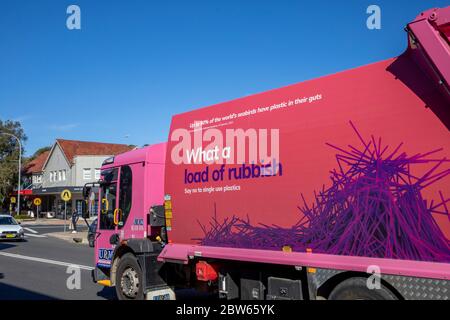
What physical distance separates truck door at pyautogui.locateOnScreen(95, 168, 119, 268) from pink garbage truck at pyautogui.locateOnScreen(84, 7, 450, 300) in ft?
3.00

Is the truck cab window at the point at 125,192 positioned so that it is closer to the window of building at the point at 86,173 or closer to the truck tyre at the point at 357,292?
the truck tyre at the point at 357,292

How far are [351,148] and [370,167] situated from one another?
0.96ft

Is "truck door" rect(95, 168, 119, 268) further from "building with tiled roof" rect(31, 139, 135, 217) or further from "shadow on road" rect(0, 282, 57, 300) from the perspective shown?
"building with tiled roof" rect(31, 139, 135, 217)

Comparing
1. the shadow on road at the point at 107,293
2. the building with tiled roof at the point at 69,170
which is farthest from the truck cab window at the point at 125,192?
the building with tiled roof at the point at 69,170

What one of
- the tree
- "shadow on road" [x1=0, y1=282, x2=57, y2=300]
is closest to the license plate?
"shadow on road" [x1=0, y1=282, x2=57, y2=300]

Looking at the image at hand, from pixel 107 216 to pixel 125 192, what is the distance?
0.79m

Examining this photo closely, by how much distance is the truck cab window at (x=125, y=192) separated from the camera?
7684mm

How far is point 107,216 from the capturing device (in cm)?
825

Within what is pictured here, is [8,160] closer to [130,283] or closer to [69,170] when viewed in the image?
[69,170]

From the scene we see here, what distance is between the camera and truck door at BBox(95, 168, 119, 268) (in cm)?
803

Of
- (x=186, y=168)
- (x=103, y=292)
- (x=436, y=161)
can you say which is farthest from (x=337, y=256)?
(x=103, y=292)

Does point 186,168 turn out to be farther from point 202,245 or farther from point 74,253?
point 74,253

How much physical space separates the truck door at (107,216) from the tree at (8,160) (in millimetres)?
53793

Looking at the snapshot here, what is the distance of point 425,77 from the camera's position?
13.4ft
